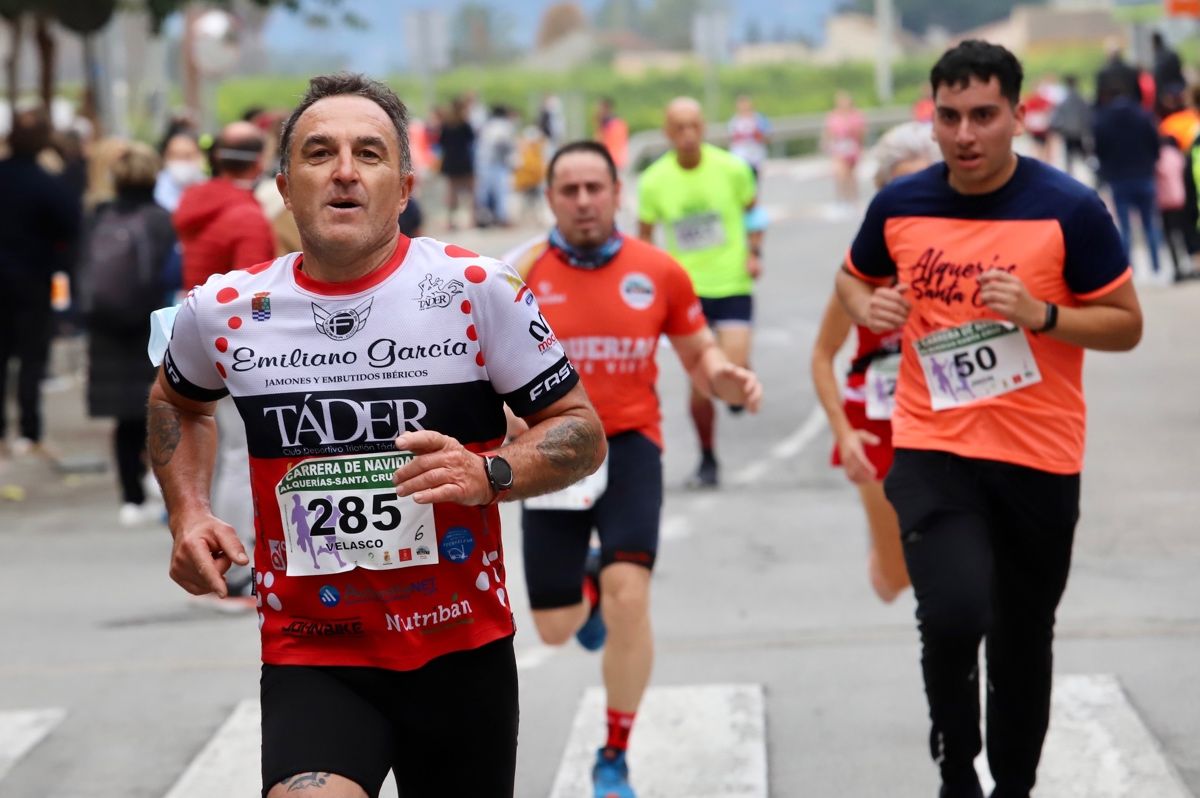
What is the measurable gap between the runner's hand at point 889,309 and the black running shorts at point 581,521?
138cm

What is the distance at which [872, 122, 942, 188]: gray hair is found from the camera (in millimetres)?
7695

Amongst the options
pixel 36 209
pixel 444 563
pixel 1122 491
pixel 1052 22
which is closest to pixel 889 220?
pixel 444 563

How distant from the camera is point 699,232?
39.8 feet

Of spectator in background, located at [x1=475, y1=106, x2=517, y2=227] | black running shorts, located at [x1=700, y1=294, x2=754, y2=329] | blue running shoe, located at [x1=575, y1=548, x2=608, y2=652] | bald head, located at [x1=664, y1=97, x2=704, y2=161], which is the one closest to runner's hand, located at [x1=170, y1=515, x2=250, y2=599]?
blue running shoe, located at [x1=575, y1=548, x2=608, y2=652]

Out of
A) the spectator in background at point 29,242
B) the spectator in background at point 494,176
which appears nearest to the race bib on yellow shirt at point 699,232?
the spectator in background at point 29,242

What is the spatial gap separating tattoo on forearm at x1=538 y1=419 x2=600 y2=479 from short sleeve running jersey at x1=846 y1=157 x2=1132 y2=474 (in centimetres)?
167

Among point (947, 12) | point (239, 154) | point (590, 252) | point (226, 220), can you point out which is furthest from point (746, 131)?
point (947, 12)

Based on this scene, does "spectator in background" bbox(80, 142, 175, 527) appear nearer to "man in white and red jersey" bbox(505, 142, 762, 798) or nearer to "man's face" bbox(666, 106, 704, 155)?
"man's face" bbox(666, 106, 704, 155)

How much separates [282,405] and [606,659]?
8.58 ft

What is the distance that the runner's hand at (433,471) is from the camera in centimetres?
362

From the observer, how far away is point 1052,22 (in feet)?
409

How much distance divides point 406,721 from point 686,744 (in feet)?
9.57

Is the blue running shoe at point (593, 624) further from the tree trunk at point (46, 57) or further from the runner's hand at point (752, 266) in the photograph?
the tree trunk at point (46, 57)

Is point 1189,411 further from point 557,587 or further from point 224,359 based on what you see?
point 224,359
